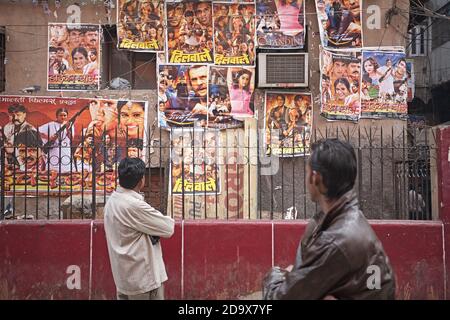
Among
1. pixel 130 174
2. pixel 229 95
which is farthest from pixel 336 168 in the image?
pixel 229 95

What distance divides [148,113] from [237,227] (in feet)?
12.4

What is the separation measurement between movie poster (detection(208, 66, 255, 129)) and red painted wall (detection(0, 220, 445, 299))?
10.7 feet

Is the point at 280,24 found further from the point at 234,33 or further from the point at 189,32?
the point at 189,32

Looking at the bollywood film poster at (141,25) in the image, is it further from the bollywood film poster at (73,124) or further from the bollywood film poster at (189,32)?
the bollywood film poster at (73,124)

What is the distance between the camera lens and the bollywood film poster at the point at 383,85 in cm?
911

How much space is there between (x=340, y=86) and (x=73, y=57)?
5266 mm

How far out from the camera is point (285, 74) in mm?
9008

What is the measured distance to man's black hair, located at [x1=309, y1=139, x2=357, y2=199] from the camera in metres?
2.11

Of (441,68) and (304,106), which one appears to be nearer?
(304,106)

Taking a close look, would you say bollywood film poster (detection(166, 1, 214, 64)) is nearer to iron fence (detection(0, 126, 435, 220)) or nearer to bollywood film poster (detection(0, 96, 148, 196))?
bollywood film poster (detection(0, 96, 148, 196))

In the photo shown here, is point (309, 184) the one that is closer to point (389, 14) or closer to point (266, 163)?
point (266, 163)

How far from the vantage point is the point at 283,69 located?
9.00 m

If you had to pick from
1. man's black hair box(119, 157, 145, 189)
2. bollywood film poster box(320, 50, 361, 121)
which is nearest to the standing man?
man's black hair box(119, 157, 145, 189)
